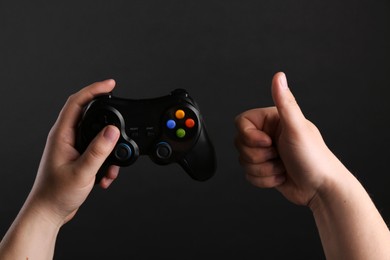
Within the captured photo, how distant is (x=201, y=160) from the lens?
40.3 inches

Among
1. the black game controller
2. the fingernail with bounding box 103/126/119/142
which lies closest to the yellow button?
the black game controller

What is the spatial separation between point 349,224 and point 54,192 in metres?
0.45

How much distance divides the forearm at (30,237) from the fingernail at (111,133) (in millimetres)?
154

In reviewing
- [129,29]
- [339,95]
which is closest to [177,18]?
[129,29]

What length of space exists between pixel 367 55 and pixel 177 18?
2.38 ft

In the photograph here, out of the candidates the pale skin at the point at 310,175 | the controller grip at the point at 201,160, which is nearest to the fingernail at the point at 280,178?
the pale skin at the point at 310,175

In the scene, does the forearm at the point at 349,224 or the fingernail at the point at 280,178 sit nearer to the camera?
the forearm at the point at 349,224

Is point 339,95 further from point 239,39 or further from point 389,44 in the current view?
point 239,39

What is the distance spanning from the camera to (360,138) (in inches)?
85.9

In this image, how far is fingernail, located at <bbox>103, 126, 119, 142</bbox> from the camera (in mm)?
904

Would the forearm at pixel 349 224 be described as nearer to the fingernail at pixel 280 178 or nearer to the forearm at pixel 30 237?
the fingernail at pixel 280 178

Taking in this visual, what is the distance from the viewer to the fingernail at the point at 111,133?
904 millimetres

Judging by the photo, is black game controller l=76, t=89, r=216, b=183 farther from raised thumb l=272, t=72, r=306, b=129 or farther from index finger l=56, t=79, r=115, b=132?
raised thumb l=272, t=72, r=306, b=129

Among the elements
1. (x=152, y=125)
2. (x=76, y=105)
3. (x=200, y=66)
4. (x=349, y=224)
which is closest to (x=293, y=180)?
(x=349, y=224)
